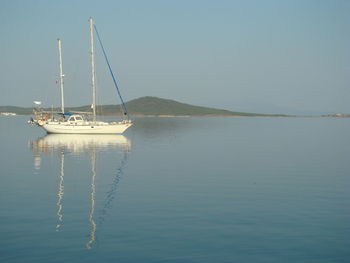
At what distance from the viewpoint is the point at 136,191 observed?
22.8 m

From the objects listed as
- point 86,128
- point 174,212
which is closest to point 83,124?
point 86,128

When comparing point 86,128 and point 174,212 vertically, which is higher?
point 86,128

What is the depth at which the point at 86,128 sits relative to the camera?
72.1 m

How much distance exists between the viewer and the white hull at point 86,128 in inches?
2848

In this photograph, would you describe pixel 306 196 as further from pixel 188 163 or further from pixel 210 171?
pixel 188 163

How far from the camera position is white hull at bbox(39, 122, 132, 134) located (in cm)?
7234

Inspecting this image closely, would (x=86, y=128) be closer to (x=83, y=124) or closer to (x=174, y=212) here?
(x=83, y=124)

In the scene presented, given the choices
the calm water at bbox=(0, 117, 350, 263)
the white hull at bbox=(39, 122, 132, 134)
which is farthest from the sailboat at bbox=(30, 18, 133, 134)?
the calm water at bbox=(0, 117, 350, 263)

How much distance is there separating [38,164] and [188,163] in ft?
40.0

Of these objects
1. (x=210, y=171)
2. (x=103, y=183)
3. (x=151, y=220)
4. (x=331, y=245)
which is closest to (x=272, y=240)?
(x=331, y=245)

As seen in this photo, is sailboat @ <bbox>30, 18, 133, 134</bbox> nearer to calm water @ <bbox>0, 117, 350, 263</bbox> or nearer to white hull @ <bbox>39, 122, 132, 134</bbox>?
white hull @ <bbox>39, 122, 132, 134</bbox>

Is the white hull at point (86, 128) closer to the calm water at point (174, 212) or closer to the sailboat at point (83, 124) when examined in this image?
the sailboat at point (83, 124)

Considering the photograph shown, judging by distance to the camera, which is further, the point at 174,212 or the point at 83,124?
the point at 83,124

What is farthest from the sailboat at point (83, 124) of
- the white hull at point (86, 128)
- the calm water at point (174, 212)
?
the calm water at point (174, 212)
